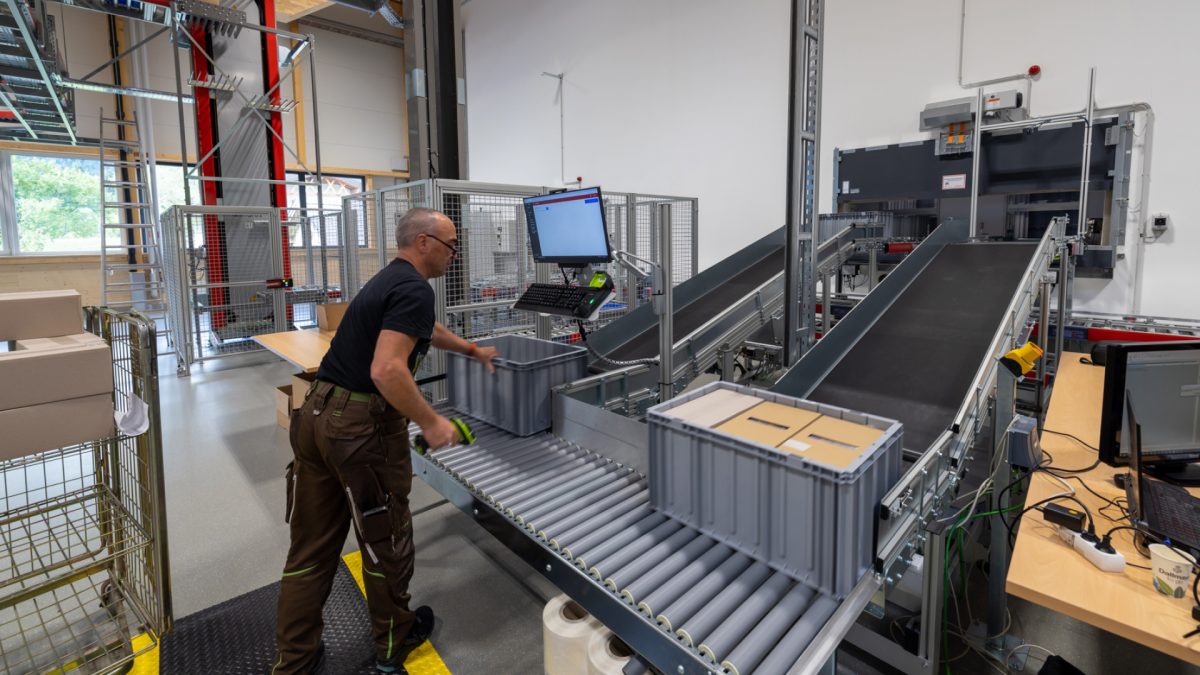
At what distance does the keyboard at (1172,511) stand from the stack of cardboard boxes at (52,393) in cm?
284

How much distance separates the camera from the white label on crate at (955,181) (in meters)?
4.91

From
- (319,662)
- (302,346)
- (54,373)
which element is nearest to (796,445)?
(319,662)

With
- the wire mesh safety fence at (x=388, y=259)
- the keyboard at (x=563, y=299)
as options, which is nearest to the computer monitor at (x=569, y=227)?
the keyboard at (x=563, y=299)

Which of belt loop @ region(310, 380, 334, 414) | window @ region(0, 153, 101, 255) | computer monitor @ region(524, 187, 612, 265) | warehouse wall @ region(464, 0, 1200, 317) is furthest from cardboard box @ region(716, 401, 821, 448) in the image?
window @ region(0, 153, 101, 255)

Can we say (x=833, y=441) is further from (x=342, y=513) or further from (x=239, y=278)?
(x=239, y=278)

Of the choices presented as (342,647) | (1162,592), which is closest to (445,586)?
(342,647)

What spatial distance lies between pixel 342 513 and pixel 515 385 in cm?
82

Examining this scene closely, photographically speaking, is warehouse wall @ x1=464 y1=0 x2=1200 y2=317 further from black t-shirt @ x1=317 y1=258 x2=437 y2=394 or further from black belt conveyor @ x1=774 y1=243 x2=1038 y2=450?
black t-shirt @ x1=317 y1=258 x2=437 y2=394

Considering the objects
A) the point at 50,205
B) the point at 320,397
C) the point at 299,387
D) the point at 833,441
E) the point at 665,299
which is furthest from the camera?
the point at 50,205

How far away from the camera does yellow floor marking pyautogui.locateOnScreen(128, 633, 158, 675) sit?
203 cm

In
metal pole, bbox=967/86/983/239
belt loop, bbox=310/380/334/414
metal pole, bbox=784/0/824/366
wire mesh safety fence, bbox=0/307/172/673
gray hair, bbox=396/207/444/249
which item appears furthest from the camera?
metal pole, bbox=967/86/983/239

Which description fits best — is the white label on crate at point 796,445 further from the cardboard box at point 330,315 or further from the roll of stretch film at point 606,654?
the cardboard box at point 330,315

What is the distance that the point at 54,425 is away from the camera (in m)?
1.55

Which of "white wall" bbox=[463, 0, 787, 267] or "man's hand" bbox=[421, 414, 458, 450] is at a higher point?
"white wall" bbox=[463, 0, 787, 267]
